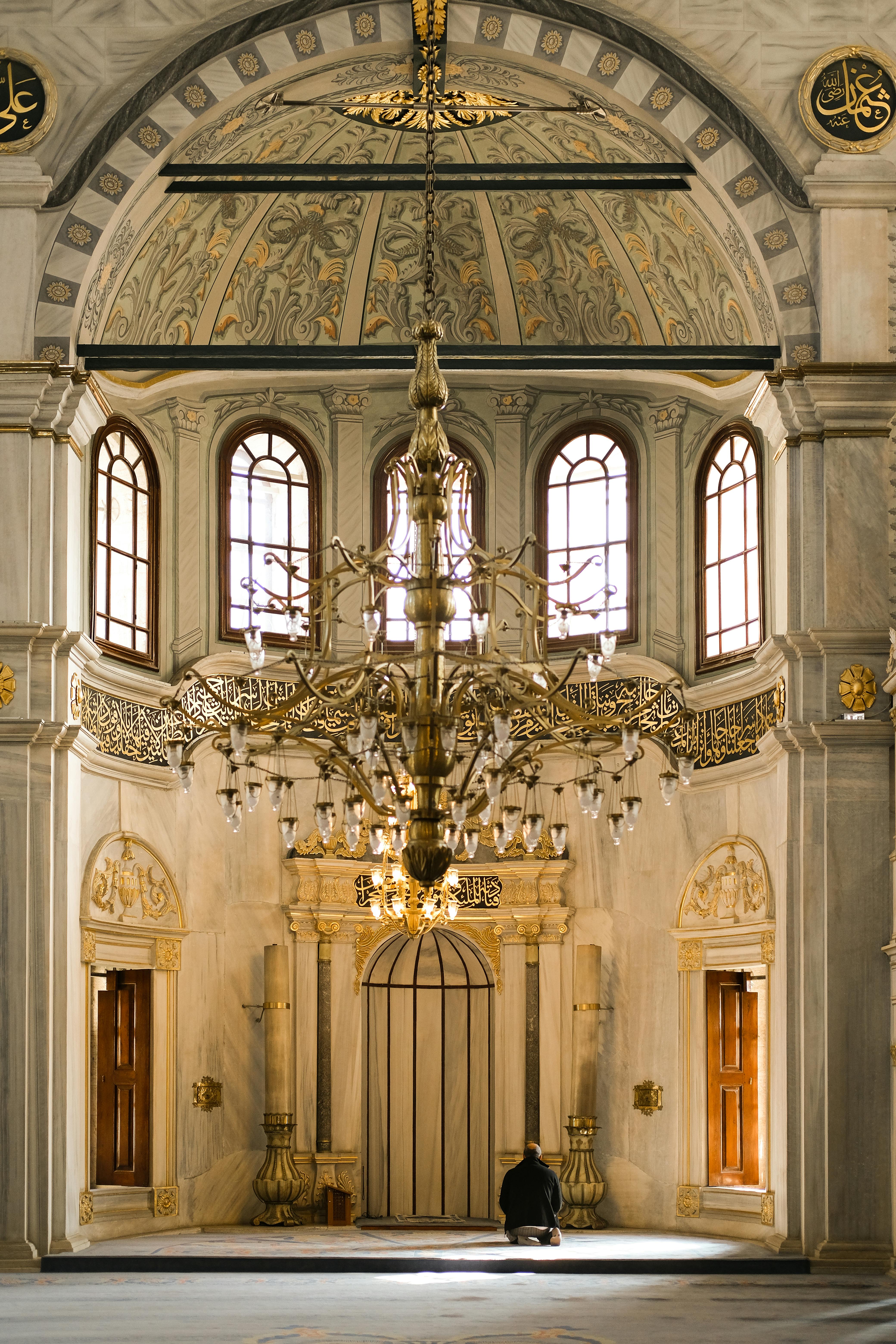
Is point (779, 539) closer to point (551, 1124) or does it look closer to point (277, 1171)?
point (551, 1124)

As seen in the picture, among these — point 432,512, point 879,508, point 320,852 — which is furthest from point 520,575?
point 320,852

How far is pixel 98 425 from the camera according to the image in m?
11.0

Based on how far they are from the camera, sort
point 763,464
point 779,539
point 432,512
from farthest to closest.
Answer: point 763,464, point 779,539, point 432,512

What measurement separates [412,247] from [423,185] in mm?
2092

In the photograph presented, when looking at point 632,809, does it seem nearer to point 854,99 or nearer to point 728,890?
point 728,890

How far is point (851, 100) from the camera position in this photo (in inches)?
419

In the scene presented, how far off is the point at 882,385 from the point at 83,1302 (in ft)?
21.0

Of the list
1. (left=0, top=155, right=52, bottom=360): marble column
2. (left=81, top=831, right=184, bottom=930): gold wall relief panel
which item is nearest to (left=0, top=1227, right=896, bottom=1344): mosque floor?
(left=81, top=831, right=184, bottom=930): gold wall relief panel

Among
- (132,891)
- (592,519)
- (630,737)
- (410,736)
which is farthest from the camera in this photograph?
(592,519)

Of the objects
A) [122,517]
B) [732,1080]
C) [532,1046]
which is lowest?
[732,1080]

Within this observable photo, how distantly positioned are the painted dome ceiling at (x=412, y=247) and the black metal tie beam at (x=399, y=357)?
23 cm

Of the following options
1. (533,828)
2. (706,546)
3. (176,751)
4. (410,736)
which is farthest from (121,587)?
(410,736)

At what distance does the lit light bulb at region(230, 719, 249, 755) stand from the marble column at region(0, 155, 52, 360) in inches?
141

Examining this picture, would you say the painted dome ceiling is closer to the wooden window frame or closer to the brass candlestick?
the wooden window frame
